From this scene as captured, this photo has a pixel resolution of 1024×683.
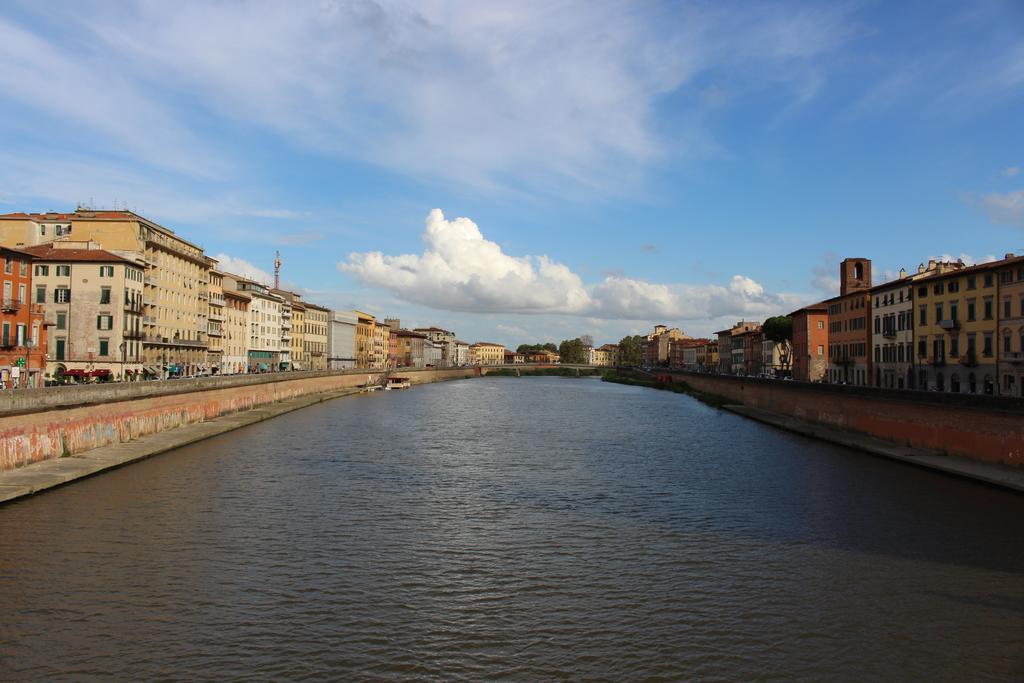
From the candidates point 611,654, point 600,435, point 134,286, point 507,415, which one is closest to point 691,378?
point 507,415

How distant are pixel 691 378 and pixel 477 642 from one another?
12020 cm

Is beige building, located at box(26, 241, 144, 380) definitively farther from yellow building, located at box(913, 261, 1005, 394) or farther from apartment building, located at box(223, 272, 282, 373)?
yellow building, located at box(913, 261, 1005, 394)

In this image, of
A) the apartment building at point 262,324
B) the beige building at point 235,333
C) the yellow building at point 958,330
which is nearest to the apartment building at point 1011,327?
the yellow building at point 958,330

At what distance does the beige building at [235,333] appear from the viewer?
109625 mm

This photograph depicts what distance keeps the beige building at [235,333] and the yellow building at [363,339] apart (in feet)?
205

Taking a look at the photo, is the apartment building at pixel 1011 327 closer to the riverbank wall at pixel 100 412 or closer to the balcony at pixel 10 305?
the riverbank wall at pixel 100 412

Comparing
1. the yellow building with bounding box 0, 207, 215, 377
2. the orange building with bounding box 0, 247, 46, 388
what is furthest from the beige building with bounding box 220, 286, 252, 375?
the orange building with bounding box 0, 247, 46, 388

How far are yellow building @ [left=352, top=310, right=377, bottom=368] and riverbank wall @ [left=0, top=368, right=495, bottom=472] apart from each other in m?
114

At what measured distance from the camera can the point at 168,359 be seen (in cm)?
8456

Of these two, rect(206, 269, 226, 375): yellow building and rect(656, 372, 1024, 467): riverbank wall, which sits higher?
rect(206, 269, 226, 375): yellow building

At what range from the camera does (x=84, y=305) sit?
228 ft

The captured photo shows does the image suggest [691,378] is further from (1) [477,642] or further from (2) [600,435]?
(1) [477,642]

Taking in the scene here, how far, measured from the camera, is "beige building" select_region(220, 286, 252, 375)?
360 ft

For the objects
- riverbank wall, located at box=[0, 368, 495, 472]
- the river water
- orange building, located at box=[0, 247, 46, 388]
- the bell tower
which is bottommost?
the river water
